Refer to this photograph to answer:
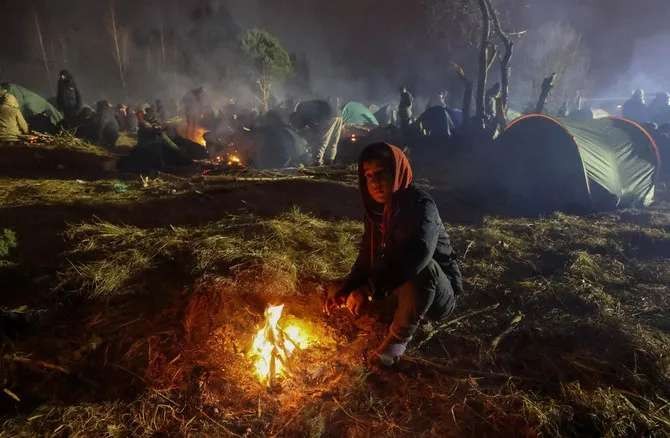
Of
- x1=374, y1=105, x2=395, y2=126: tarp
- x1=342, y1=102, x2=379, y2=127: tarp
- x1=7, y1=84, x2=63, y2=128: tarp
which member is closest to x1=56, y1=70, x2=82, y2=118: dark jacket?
x1=7, y1=84, x2=63, y2=128: tarp

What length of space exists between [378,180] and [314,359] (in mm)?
1602

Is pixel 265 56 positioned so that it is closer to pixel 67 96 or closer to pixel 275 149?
pixel 67 96

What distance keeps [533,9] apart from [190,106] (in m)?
35.0

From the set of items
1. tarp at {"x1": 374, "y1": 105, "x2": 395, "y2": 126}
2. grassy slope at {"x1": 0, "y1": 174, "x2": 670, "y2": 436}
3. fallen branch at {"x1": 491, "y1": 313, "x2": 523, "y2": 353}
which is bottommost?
tarp at {"x1": 374, "y1": 105, "x2": 395, "y2": 126}

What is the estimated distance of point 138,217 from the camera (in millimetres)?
5258

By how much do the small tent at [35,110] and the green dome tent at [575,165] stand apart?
1331 cm

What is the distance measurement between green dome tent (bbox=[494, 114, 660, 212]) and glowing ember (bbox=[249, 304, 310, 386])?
7301mm

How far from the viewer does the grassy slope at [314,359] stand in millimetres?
2625

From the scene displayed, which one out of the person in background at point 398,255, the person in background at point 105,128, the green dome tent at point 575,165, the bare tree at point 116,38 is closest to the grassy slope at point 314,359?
the person in background at point 398,255

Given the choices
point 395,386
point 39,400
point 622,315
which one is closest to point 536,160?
point 622,315

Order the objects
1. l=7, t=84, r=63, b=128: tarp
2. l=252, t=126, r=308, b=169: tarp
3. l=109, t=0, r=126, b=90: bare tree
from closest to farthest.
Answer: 1. l=252, t=126, r=308, b=169: tarp
2. l=7, t=84, r=63, b=128: tarp
3. l=109, t=0, r=126, b=90: bare tree

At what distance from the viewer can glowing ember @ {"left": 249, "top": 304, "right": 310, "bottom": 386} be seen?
2916 millimetres

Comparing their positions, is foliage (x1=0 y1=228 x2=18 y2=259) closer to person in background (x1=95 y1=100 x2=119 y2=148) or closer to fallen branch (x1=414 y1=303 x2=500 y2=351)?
fallen branch (x1=414 y1=303 x2=500 y2=351)

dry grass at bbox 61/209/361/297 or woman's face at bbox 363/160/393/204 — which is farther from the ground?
woman's face at bbox 363/160/393/204
